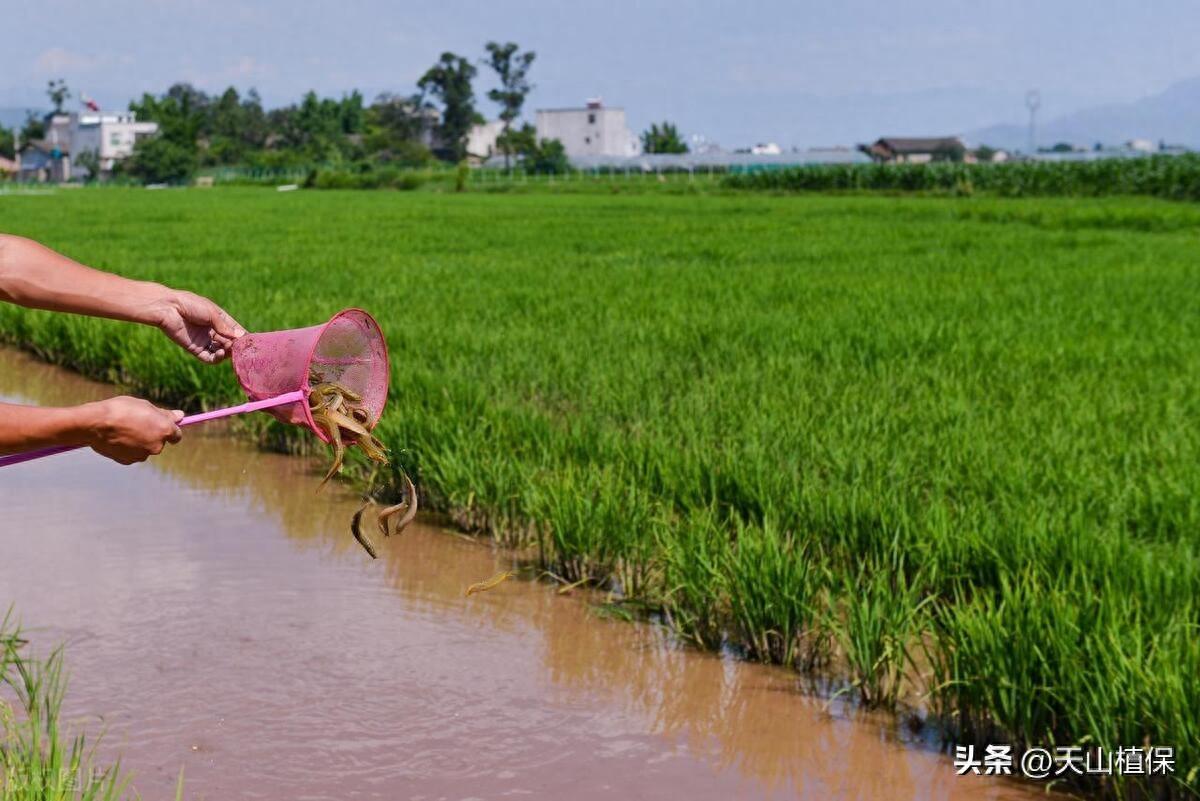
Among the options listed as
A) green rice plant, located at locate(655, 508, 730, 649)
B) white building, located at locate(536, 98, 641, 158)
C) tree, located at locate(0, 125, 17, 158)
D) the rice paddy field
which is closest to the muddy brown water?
green rice plant, located at locate(655, 508, 730, 649)

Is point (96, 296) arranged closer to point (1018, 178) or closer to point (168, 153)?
point (1018, 178)

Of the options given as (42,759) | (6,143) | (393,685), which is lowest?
(393,685)

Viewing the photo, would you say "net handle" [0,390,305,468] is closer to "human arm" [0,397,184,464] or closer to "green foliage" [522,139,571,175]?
"human arm" [0,397,184,464]

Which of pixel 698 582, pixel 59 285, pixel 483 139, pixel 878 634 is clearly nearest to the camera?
pixel 59 285

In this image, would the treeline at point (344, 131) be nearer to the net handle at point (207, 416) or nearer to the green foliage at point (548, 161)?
the green foliage at point (548, 161)

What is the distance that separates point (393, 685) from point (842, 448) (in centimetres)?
188

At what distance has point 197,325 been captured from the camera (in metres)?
2.41

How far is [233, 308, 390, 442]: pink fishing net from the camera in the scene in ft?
7.31

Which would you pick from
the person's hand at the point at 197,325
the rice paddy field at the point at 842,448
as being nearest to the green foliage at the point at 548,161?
the rice paddy field at the point at 842,448

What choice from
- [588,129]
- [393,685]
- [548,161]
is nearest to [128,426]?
[393,685]

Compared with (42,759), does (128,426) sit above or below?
above

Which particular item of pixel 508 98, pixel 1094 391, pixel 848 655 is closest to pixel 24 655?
pixel 848 655

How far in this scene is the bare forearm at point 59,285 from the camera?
2.15 metres

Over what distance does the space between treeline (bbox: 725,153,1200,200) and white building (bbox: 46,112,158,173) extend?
169 ft
